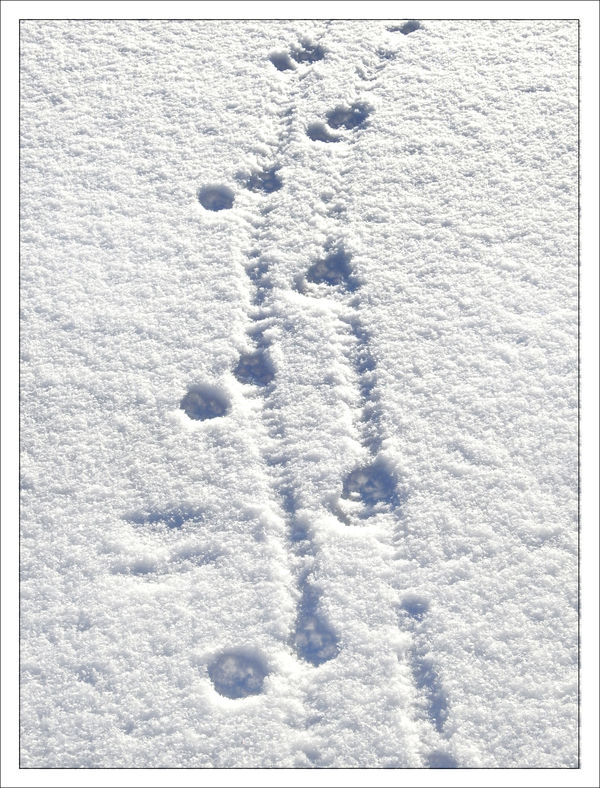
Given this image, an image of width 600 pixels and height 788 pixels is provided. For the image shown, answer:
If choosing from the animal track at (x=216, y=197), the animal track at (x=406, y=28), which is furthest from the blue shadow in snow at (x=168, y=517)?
the animal track at (x=406, y=28)

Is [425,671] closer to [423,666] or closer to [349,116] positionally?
[423,666]

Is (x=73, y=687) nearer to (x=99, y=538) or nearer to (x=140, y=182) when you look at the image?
(x=99, y=538)

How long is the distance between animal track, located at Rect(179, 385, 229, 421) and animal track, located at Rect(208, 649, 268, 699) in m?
0.48

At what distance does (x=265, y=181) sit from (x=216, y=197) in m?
0.13

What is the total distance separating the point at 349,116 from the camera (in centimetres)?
191

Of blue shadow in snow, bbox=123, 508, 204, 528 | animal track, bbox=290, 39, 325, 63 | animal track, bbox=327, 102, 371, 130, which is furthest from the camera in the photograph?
animal track, bbox=290, 39, 325, 63

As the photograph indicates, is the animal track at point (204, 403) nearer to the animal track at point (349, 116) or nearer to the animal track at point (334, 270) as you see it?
the animal track at point (334, 270)

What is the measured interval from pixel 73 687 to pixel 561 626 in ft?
2.81

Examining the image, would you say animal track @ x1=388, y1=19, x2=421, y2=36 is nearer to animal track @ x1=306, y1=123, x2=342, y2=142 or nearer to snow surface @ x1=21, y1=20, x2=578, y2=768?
snow surface @ x1=21, y1=20, x2=578, y2=768

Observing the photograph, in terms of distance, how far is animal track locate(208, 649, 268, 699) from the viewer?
1301 mm

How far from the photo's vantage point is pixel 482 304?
1.63 meters

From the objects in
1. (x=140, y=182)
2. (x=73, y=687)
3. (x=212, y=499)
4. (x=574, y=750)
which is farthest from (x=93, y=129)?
(x=574, y=750)

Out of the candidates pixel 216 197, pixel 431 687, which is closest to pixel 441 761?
pixel 431 687

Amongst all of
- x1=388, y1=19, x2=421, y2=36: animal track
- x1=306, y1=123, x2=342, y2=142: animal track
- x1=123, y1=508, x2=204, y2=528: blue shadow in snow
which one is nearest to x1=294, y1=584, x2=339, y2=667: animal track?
x1=123, y1=508, x2=204, y2=528: blue shadow in snow
